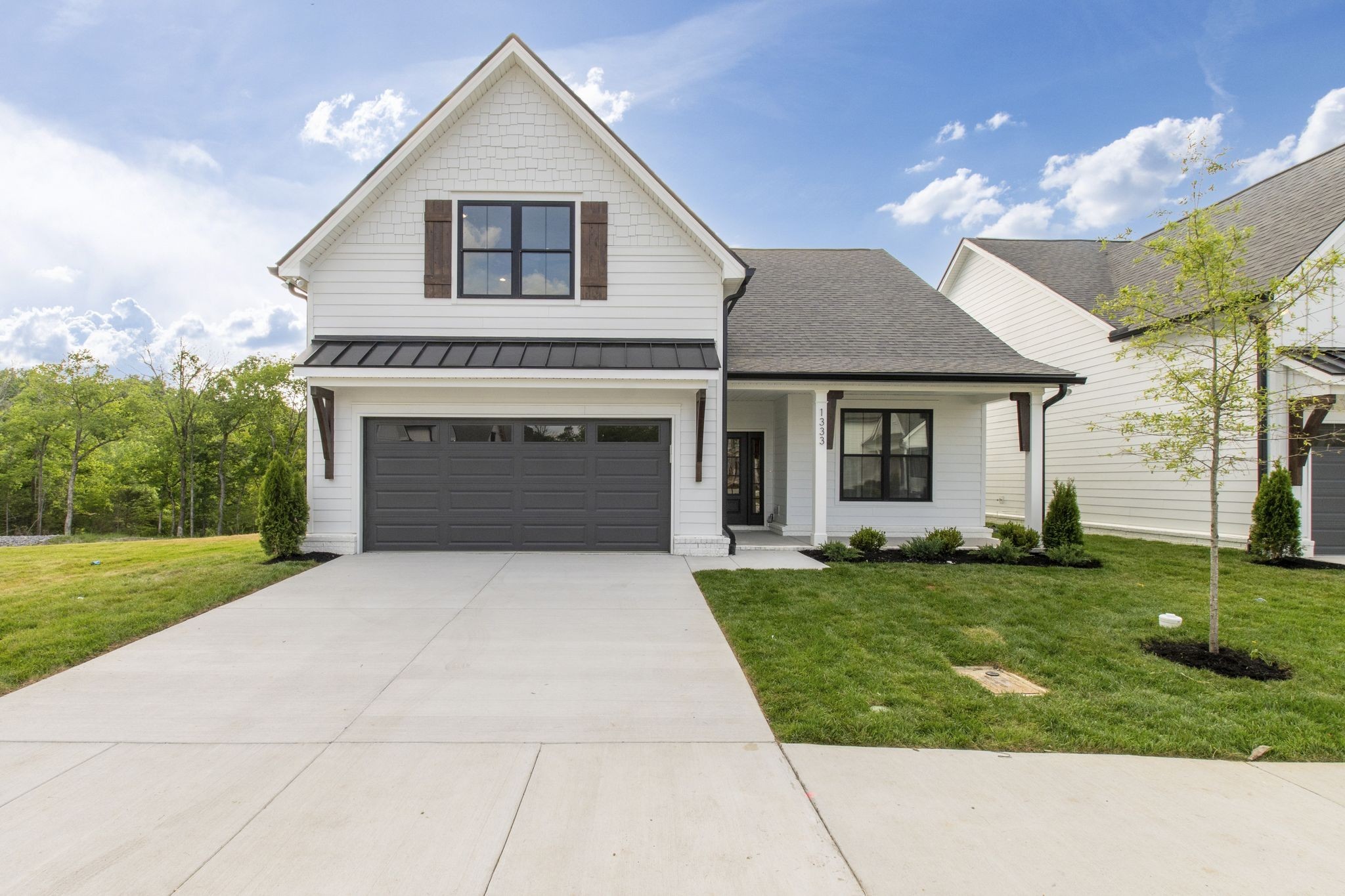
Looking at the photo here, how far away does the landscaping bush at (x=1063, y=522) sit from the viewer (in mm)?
9891

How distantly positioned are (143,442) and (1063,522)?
121 ft

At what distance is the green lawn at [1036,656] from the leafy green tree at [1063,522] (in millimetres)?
1228

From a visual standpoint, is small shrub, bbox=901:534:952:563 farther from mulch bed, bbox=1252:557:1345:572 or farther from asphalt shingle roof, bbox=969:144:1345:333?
asphalt shingle roof, bbox=969:144:1345:333

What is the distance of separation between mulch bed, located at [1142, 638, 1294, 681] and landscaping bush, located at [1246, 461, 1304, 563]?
6192 millimetres

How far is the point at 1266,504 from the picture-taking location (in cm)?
950

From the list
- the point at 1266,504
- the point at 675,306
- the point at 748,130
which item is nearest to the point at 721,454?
the point at 675,306

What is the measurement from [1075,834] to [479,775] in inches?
113

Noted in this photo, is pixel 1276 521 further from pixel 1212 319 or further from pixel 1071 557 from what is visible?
pixel 1212 319

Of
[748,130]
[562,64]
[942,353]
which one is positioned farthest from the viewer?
[748,130]

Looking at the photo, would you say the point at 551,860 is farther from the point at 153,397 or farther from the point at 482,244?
the point at 153,397

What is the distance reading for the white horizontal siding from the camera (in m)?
11.4

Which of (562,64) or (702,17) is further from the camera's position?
(702,17)

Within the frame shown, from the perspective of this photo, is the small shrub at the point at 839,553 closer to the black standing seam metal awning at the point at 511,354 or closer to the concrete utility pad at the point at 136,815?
the black standing seam metal awning at the point at 511,354

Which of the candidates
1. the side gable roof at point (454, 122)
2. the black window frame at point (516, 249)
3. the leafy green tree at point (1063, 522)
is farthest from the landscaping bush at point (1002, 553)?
the black window frame at point (516, 249)
